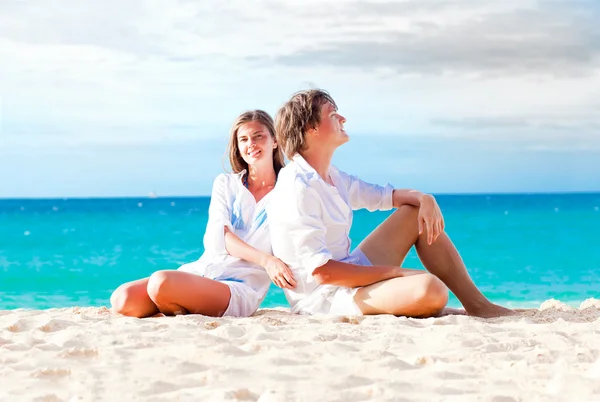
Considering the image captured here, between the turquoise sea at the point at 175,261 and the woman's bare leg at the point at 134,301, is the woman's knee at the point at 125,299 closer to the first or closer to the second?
the woman's bare leg at the point at 134,301

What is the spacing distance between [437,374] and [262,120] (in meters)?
2.30

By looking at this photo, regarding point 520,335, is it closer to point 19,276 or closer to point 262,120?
point 262,120

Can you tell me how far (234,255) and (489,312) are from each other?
1661mm

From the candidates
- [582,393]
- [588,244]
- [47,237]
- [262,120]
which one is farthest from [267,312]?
[47,237]

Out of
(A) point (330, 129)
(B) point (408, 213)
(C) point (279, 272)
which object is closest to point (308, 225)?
(C) point (279, 272)

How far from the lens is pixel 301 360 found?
3109mm

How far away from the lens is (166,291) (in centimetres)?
429

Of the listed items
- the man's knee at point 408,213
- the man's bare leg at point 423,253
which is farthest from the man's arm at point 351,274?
the man's knee at point 408,213

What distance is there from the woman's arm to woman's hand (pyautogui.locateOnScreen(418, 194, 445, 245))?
91cm

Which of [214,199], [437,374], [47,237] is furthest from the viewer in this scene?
[47,237]

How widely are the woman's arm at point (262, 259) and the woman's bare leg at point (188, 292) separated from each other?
0.76 feet

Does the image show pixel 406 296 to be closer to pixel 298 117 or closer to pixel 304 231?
pixel 304 231

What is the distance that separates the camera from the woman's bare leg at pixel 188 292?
4270mm

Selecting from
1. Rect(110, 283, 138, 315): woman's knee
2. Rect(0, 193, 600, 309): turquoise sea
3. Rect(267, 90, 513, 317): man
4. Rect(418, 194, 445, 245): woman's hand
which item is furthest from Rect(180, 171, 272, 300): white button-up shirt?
Rect(0, 193, 600, 309): turquoise sea
